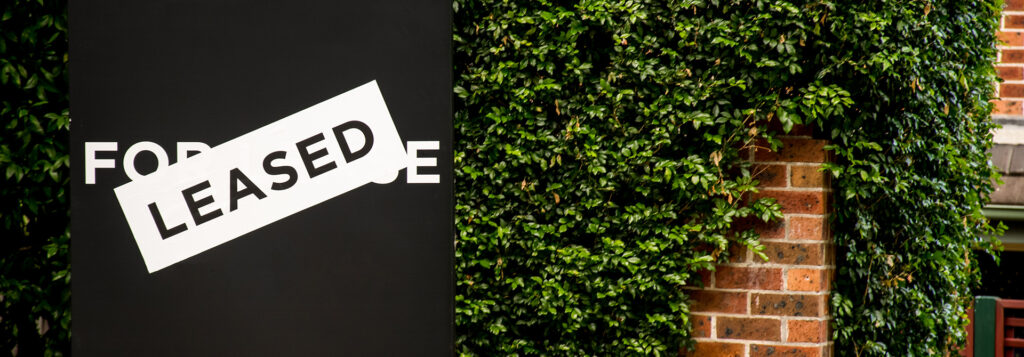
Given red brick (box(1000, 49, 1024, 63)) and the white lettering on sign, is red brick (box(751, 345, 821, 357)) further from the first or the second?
red brick (box(1000, 49, 1024, 63))

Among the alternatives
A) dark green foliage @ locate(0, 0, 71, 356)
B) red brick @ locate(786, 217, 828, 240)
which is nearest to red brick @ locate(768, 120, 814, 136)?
red brick @ locate(786, 217, 828, 240)

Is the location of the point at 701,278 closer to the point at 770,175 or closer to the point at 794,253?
the point at 794,253

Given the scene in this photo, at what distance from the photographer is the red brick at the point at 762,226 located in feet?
8.98

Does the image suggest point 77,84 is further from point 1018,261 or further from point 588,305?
point 1018,261

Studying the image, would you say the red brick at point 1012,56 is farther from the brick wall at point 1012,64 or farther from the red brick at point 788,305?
the red brick at point 788,305

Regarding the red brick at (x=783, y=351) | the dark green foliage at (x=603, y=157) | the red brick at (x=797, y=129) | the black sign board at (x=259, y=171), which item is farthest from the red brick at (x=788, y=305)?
the black sign board at (x=259, y=171)

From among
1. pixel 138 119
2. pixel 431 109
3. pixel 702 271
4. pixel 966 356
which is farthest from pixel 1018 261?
pixel 138 119

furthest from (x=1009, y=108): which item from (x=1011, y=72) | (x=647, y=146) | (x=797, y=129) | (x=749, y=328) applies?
(x=647, y=146)

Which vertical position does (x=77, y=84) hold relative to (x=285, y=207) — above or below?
above

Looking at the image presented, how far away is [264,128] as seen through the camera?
182 centimetres

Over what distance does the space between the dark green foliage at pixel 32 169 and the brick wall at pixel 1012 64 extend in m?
5.27

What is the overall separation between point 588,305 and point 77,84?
1.72 meters

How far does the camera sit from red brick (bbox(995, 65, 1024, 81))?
5.01 m

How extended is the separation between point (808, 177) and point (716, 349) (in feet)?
2.28
